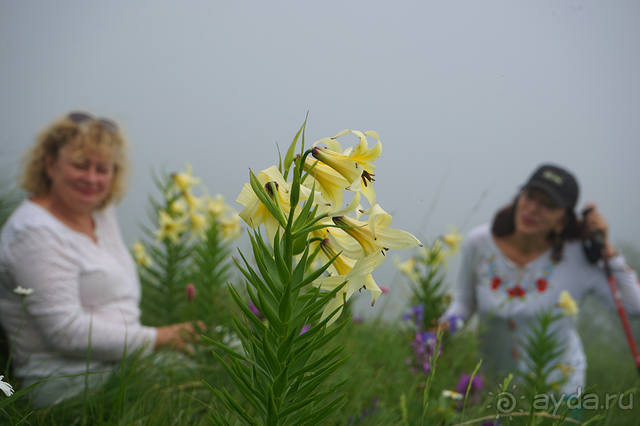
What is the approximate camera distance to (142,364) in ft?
5.49

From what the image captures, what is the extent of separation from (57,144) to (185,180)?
75 cm

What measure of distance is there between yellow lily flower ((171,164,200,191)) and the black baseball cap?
2.38 meters

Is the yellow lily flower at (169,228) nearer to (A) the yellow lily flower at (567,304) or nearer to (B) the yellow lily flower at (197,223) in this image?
(B) the yellow lily flower at (197,223)

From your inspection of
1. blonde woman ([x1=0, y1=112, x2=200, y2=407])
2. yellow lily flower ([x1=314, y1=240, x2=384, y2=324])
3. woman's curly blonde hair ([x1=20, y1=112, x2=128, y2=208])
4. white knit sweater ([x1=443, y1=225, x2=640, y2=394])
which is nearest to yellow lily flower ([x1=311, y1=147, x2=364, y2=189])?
yellow lily flower ([x1=314, y1=240, x2=384, y2=324])

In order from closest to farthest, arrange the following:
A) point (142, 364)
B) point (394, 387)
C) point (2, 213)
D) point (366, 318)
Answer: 1. point (142, 364)
2. point (394, 387)
3. point (2, 213)
4. point (366, 318)

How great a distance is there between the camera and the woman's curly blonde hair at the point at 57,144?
2207 millimetres

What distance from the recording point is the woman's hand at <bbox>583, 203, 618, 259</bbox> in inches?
119

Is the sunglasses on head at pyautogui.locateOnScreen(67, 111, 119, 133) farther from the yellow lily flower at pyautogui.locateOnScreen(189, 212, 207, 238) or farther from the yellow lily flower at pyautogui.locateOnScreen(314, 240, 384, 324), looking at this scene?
the yellow lily flower at pyautogui.locateOnScreen(314, 240, 384, 324)

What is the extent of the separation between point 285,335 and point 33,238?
1682mm

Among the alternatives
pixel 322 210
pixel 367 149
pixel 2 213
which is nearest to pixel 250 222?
pixel 322 210

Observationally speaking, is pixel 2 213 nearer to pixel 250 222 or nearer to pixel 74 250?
pixel 74 250

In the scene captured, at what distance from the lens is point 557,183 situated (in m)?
2.95

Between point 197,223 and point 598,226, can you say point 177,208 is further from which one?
point 598,226

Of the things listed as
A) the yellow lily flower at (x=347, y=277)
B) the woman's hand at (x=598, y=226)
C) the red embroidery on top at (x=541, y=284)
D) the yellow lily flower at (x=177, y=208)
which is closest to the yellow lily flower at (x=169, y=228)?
the yellow lily flower at (x=177, y=208)
